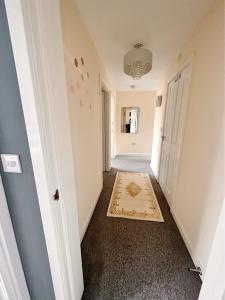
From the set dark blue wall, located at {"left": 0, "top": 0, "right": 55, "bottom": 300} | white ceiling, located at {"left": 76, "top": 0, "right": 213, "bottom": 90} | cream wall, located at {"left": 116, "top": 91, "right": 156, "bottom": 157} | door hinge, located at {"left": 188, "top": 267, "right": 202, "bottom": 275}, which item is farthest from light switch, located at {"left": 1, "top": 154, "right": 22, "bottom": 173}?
cream wall, located at {"left": 116, "top": 91, "right": 156, "bottom": 157}

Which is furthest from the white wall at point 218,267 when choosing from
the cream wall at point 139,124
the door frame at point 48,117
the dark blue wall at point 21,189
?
the cream wall at point 139,124

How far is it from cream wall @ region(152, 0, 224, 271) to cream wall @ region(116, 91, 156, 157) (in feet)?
9.95

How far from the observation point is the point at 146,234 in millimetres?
1726

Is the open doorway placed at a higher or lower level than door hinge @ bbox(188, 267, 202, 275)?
higher

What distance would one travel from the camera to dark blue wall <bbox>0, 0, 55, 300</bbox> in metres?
0.59

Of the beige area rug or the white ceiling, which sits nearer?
the white ceiling

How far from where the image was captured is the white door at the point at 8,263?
0.73 meters

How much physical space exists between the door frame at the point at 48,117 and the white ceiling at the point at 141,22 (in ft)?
3.24

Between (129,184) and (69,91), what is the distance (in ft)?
7.24

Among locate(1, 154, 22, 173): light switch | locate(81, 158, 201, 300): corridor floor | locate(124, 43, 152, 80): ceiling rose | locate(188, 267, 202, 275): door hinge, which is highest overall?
locate(124, 43, 152, 80): ceiling rose

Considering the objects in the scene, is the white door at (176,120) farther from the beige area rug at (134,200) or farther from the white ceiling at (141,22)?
the white ceiling at (141,22)

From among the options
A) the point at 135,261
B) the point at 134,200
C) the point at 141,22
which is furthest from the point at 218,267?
the point at 141,22

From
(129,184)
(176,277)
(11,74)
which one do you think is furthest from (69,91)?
(129,184)

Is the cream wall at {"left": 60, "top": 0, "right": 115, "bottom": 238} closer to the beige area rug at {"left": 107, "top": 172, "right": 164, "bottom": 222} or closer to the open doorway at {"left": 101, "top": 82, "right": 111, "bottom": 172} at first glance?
the beige area rug at {"left": 107, "top": 172, "right": 164, "bottom": 222}
